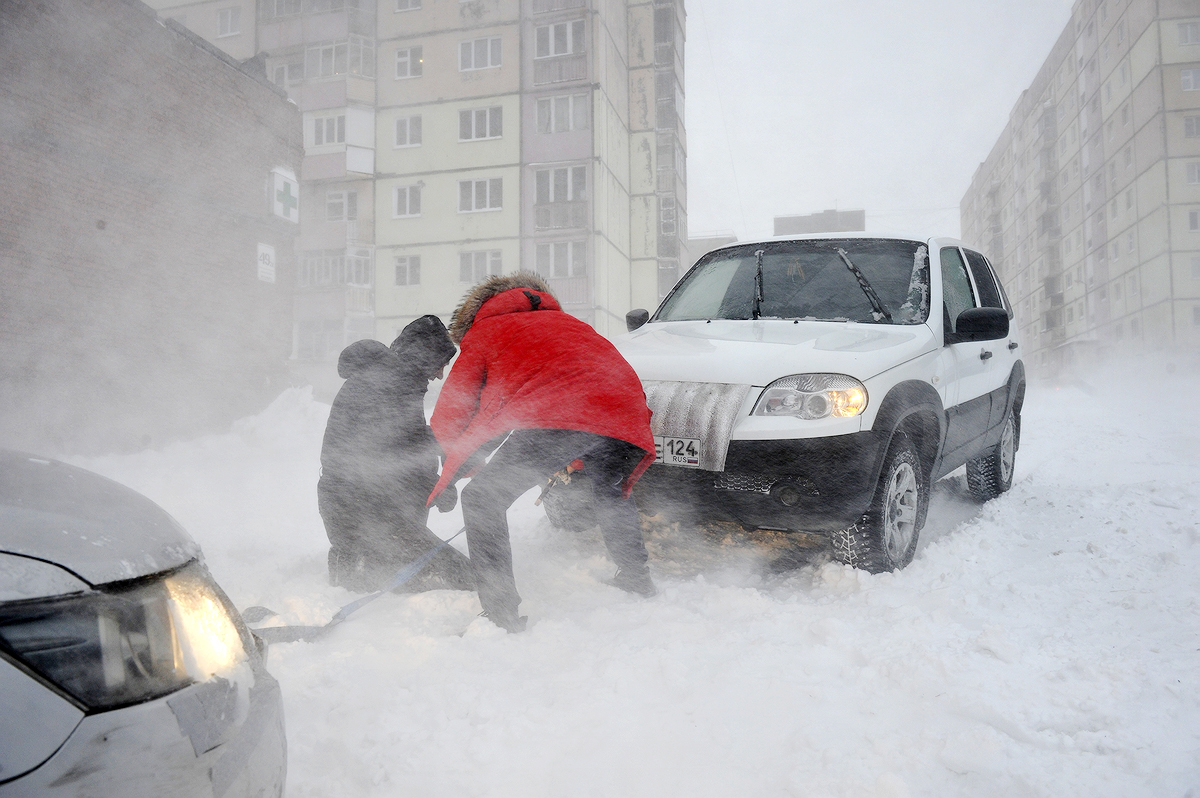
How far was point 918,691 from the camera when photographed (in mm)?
2463

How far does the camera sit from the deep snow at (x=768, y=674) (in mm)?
1998

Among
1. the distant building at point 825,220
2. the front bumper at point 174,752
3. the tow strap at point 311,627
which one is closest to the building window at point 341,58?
the tow strap at point 311,627

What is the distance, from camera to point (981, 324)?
4117 mm

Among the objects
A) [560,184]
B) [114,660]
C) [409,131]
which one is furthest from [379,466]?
[409,131]

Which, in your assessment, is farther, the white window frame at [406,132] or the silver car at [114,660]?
the white window frame at [406,132]

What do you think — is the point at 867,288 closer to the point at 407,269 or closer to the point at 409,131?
the point at 407,269

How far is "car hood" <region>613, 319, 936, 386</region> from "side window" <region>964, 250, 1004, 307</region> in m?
1.58

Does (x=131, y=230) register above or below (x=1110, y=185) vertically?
below

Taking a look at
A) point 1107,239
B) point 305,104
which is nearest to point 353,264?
point 305,104

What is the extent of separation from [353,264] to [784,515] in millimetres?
27150

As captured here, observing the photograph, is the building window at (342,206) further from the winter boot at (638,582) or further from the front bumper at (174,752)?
the front bumper at (174,752)

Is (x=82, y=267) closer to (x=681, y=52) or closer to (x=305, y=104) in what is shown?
(x=305, y=104)

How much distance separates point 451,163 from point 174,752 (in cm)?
2708

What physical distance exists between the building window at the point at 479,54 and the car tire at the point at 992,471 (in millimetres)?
22518
